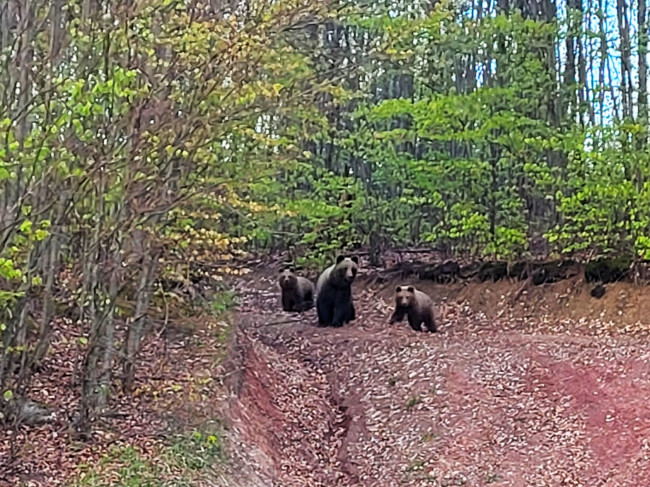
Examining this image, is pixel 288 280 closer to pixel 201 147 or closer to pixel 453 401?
pixel 453 401

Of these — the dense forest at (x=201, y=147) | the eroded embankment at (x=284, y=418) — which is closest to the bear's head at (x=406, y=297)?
the dense forest at (x=201, y=147)

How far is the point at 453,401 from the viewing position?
13.4 metres

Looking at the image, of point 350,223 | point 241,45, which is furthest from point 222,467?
point 350,223

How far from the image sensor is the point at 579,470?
10.7 m

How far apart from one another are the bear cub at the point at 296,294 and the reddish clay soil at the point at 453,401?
244 centimetres

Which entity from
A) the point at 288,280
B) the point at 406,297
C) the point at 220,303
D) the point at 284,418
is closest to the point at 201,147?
the point at 220,303

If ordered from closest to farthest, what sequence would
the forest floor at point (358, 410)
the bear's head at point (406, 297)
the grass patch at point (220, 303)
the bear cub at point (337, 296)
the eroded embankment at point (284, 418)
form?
the forest floor at point (358, 410)
the eroded embankment at point (284, 418)
the grass patch at point (220, 303)
the bear's head at point (406, 297)
the bear cub at point (337, 296)

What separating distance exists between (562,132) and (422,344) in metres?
7.21

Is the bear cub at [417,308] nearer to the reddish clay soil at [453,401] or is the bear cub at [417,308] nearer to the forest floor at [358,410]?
the reddish clay soil at [453,401]

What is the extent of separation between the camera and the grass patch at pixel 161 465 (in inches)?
339

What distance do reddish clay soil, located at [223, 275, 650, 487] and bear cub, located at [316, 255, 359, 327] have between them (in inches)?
21.9

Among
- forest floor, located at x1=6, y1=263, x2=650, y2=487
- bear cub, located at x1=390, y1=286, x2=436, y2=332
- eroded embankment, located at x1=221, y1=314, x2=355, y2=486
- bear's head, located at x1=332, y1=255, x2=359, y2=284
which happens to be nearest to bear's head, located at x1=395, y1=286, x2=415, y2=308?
bear cub, located at x1=390, y1=286, x2=436, y2=332

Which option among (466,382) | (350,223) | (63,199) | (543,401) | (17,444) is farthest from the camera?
(350,223)

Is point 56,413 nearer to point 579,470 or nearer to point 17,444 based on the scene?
point 17,444
